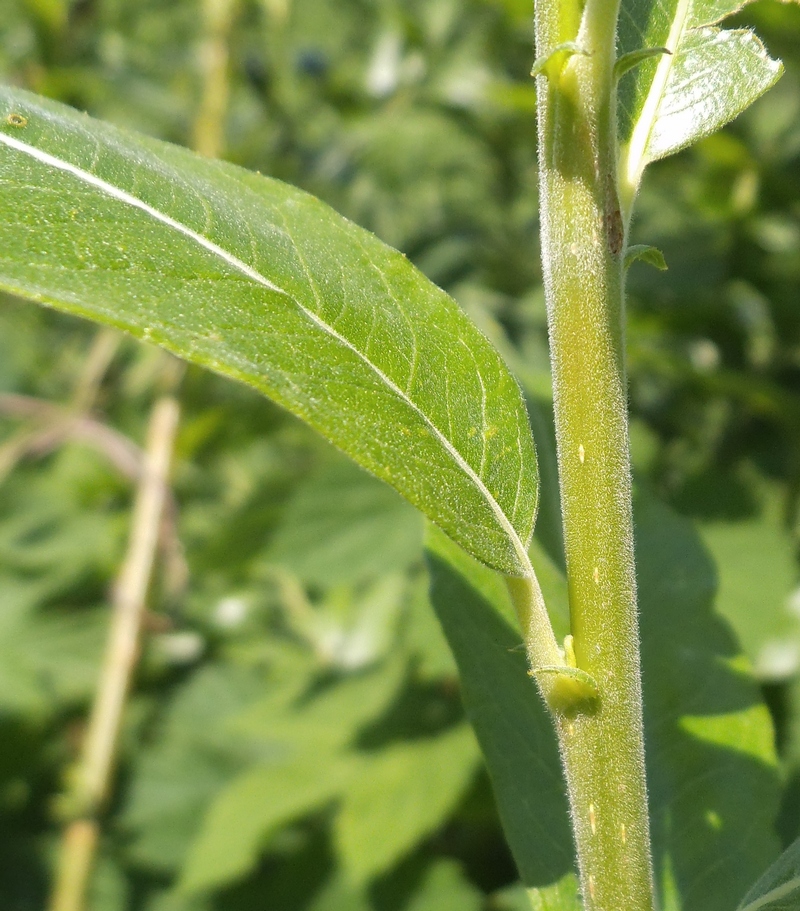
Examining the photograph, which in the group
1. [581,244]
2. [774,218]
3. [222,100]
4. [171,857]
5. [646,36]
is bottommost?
[171,857]

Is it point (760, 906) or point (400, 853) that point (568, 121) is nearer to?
point (760, 906)

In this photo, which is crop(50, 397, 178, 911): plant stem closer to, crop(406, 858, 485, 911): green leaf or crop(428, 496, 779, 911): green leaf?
crop(406, 858, 485, 911): green leaf

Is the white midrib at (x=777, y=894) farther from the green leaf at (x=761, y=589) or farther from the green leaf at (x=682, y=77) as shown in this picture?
the green leaf at (x=761, y=589)

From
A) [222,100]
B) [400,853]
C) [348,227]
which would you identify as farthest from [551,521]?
[222,100]

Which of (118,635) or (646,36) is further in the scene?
(118,635)

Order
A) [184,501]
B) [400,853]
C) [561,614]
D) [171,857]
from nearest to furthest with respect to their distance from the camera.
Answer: [561,614]
[400,853]
[171,857]
[184,501]

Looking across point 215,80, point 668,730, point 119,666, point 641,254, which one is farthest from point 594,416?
point 215,80

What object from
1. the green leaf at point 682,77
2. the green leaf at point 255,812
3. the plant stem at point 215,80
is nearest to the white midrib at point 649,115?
the green leaf at point 682,77

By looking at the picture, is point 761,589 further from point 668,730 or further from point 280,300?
point 280,300
